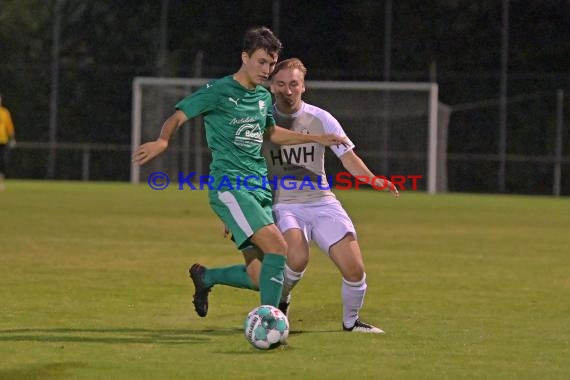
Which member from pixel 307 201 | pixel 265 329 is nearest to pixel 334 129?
pixel 307 201

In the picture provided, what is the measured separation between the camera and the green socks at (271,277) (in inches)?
316

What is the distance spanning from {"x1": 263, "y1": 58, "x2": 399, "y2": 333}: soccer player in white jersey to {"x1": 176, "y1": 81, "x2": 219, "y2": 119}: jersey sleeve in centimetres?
72

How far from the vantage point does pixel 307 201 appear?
29.9 feet

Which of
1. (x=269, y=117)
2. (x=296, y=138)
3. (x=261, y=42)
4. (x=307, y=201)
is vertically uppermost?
(x=261, y=42)

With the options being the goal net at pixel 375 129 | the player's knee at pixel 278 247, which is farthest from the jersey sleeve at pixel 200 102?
the goal net at pixel 375 129

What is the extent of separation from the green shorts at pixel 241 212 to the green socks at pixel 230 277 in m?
0.48

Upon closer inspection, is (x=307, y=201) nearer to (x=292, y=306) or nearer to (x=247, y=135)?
(x=247, y=135)

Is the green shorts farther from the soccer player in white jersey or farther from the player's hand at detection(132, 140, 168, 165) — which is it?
the soccer player in white jersey

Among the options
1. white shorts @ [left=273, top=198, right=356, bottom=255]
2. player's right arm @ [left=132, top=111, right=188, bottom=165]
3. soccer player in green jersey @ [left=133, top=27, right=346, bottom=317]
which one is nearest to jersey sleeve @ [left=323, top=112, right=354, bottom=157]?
white shorts @ [left=273, top=198, right=356, bottom=255]

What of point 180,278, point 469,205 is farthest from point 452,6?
point 180,278

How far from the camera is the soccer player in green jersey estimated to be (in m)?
8.06

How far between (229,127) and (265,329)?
4.33 feet

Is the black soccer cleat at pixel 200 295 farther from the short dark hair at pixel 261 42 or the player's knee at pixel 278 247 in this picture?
the short dark hair at pixel 261 42

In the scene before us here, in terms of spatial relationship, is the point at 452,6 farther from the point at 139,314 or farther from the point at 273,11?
the point at 139,314
